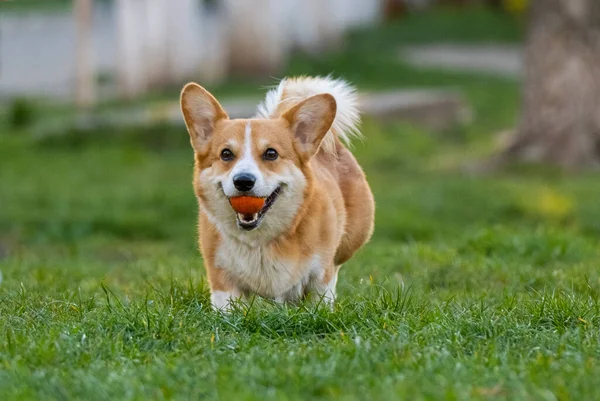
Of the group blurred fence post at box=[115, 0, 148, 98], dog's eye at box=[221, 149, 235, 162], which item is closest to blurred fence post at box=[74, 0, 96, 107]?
blurred fence post at box=[115, 0, 148, 98]

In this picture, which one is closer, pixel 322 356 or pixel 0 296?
pixel 322 356

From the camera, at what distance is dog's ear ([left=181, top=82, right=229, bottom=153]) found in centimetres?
592

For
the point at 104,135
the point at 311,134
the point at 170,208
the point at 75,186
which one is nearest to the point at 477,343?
the point at 311,134

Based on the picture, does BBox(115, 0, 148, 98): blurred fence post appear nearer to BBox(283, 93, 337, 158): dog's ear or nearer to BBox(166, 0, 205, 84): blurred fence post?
BBox(166, 0, 205, 84): blurred fence post

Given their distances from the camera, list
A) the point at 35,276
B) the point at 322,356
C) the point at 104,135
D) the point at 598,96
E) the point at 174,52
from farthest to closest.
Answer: the point at 174,52 < the point at 104,135 < the point at 598,96 < the point at 35,276 < the point at 322,356

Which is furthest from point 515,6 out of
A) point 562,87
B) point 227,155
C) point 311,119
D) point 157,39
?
point 227,155

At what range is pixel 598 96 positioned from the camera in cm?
1366

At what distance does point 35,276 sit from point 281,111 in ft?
6.45

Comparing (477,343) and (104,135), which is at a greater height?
(477,343)

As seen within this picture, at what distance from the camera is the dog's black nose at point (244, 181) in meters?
5.50

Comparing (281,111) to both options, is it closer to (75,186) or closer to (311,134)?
(311,134)

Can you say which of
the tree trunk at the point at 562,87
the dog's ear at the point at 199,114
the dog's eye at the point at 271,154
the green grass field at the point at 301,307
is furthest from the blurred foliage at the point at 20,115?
the dog's eye at the point at 271,154

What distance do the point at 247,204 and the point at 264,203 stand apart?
0.10 m

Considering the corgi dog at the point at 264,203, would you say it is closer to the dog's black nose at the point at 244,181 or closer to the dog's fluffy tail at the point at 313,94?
the dog's black nose at the point at 244,181
